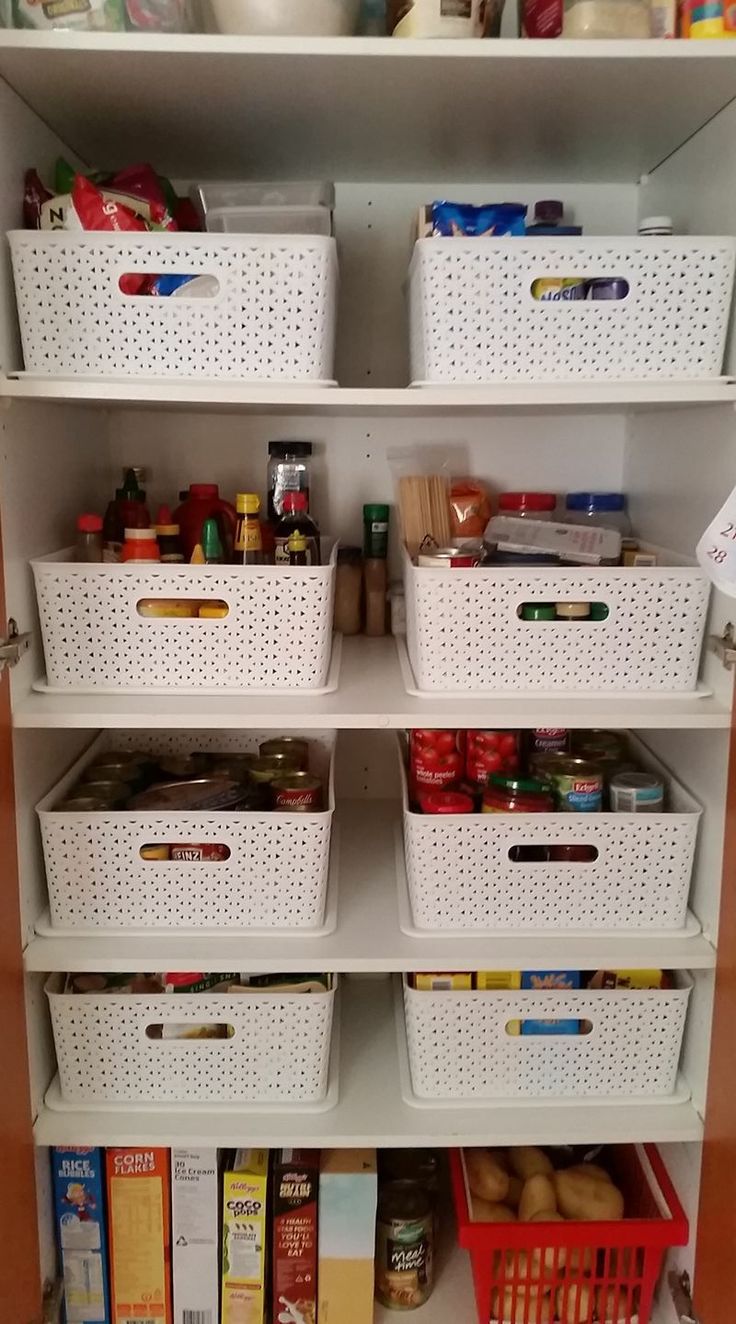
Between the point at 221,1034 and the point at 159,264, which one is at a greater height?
the point at 159,264

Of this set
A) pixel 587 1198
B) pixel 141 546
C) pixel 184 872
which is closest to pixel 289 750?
pixel 184 872

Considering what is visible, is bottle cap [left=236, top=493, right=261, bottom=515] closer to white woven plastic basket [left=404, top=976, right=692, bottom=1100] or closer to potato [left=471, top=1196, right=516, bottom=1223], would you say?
white woven plastic basket [left=404, top=976, right=692, bottom=1100]

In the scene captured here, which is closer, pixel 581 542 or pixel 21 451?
pixel 21 451

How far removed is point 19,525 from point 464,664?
0.54m

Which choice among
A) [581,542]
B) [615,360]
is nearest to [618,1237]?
[581,542]

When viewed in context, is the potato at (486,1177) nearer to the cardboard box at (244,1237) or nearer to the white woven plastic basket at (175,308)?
the cardboard box at (244,1237)

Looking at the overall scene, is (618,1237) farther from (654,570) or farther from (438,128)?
(438,128)

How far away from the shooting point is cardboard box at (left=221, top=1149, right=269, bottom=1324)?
129 centimetres

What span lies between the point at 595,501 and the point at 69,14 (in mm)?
888

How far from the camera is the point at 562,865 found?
1.22 m

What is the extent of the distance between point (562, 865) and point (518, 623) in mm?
304

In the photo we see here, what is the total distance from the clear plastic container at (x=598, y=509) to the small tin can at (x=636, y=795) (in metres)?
0.39

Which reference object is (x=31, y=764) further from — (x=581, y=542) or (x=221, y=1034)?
(x=581, y=542)

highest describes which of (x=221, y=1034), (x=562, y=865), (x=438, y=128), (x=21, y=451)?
(x=438, y=128)
